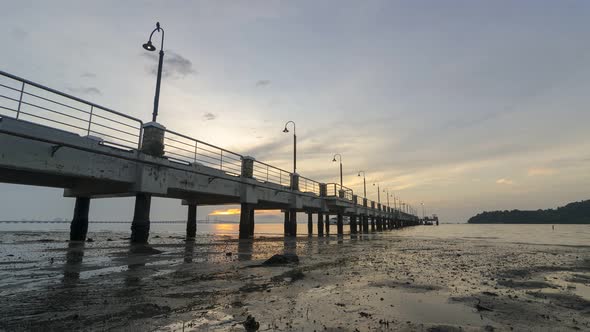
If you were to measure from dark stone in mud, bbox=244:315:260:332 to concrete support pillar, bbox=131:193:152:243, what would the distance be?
13018 millimetres

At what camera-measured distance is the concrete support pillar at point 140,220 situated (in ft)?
48.7

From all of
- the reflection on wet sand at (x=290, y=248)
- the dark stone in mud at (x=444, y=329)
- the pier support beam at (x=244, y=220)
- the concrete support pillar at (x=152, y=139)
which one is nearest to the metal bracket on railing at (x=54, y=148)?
the concrete support pillar at (x=152, y=139)

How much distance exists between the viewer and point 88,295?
507 cm

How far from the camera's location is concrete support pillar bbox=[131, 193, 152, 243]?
14.9 meters

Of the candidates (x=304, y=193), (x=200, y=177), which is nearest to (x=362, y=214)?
(x=304, y=193)

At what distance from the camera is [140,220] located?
15.0m

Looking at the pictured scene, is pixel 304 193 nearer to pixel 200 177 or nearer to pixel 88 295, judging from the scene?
pixel 200 177

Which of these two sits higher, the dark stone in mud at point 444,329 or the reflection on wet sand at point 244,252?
the dark stone in mud at point 444,329

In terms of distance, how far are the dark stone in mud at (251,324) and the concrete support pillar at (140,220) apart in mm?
13018

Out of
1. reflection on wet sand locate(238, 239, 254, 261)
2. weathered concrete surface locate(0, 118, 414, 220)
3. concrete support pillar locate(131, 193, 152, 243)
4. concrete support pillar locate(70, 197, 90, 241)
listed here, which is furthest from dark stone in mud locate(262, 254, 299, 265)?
concrete support pillar locate(70, 197, 90, 241)

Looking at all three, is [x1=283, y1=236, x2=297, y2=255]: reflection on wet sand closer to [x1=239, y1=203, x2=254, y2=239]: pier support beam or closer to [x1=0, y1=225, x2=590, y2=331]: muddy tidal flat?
[x1=239, y1=203, x2=254, y2=239]: pier support beam

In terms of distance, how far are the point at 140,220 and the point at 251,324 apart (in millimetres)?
13344

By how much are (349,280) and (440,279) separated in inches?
87.5

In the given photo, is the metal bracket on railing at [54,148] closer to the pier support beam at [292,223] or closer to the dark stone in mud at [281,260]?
the dark stone in mud at [281,260]
